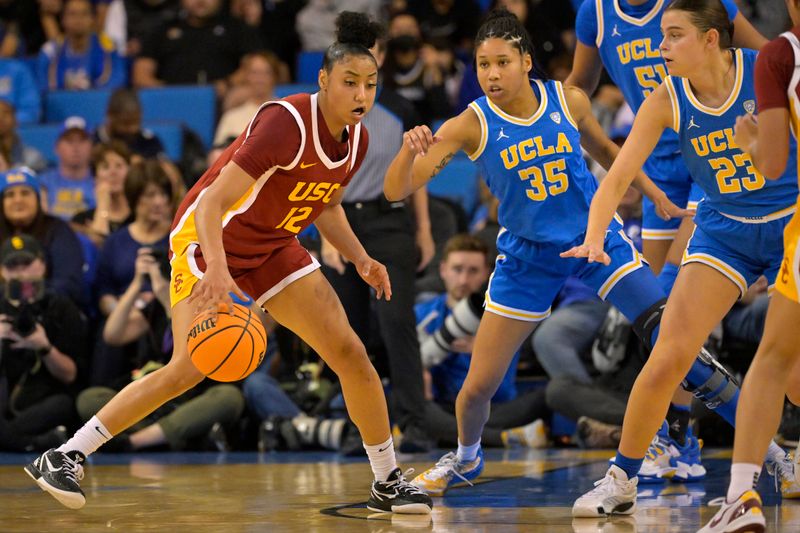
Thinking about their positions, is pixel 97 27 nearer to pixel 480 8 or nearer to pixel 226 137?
pixel 226 137

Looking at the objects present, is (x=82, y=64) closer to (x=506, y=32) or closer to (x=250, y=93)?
(x=250, y=93)

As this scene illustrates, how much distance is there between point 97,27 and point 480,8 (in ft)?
13.2

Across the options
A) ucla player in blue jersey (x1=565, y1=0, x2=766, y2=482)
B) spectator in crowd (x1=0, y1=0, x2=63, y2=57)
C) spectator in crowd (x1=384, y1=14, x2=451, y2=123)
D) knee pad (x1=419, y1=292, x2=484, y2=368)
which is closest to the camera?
ucla player in blue jersey (x1=565, y1=0, x2=766, y2=482)

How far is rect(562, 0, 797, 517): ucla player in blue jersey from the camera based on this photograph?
512 cm

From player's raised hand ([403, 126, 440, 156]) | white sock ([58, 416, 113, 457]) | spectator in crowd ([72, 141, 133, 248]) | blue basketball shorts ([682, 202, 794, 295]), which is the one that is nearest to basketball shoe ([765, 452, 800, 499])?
blue basketball shorts ([682, 202, 794, 295])

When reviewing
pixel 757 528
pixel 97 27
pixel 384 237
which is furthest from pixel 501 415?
pixel 97 27

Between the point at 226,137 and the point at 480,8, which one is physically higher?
the point at 480,8

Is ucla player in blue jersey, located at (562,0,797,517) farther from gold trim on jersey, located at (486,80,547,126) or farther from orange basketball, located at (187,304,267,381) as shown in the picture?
orange basketball, located at (187,304,267,381)

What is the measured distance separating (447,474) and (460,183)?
4.63 m

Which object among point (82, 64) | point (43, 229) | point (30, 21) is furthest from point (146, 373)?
point (30, 21)

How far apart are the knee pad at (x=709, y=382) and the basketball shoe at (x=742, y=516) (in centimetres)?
148

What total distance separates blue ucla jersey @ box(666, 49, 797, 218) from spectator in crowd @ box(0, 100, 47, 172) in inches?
274

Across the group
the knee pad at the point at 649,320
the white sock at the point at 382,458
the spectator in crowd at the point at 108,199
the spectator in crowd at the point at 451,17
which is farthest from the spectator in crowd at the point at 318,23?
the white sock at the point at 382,458

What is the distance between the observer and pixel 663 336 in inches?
202
